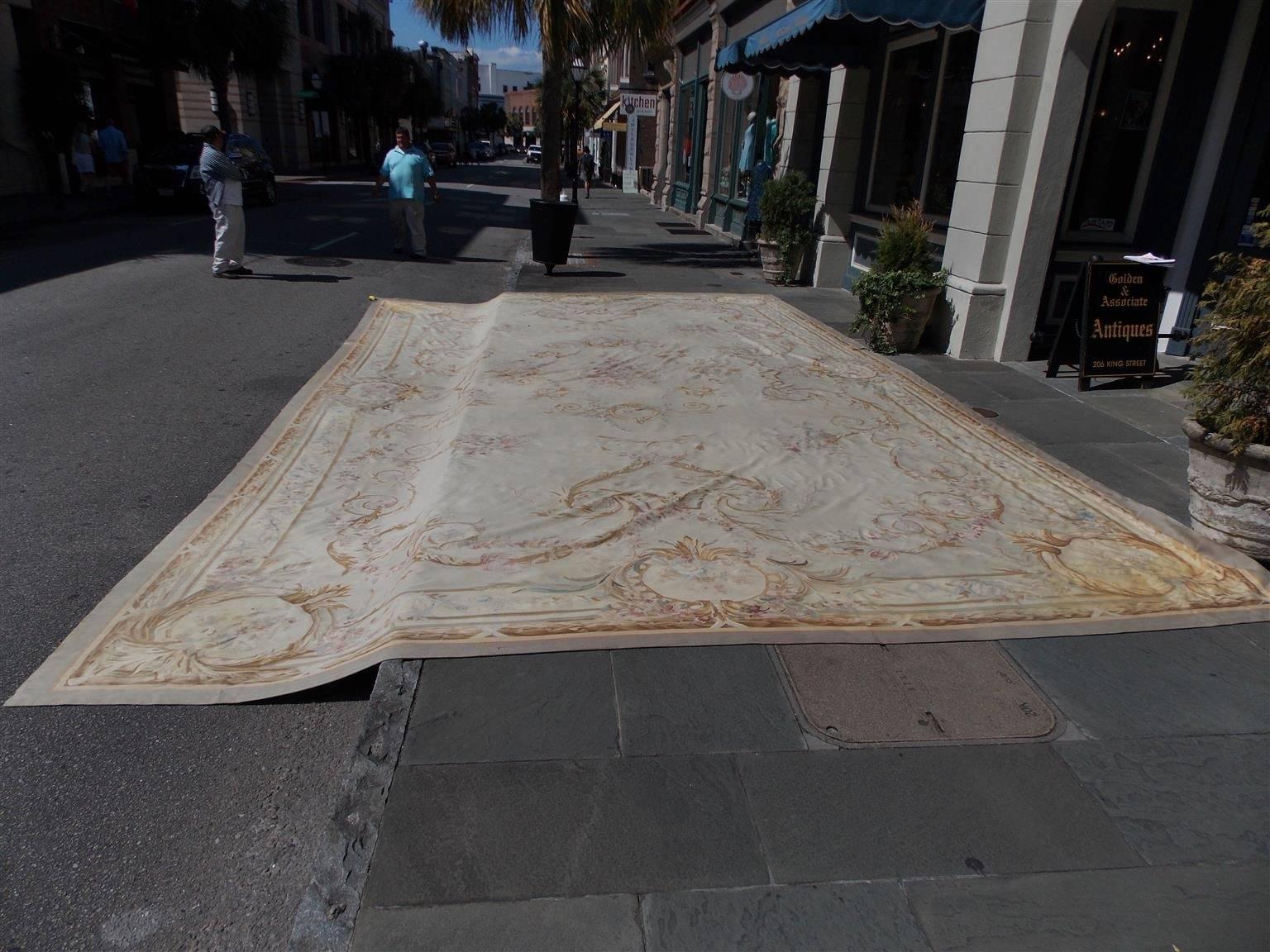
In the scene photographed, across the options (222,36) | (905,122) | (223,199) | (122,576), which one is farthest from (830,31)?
(222,36)

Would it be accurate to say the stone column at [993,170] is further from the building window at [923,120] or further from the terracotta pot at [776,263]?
the terracotta pot at [776,263]

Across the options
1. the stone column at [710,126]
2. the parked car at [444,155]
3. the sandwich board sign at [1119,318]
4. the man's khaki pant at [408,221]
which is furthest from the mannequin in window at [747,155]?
the parked car at [444,155]

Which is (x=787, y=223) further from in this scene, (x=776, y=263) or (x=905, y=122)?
(x=905, y=122)

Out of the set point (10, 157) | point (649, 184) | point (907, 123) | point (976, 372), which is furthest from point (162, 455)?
point (649, 184)

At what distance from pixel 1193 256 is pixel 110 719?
29.5ft

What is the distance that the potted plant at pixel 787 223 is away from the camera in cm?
1277

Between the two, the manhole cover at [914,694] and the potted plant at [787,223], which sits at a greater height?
the potted plant at [787,223]

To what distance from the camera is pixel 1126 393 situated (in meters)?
7.26

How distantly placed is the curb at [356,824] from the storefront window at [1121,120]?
802 centimetres

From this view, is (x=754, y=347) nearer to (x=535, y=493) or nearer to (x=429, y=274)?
(x=535, y=493)

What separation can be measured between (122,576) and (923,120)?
10001 mm

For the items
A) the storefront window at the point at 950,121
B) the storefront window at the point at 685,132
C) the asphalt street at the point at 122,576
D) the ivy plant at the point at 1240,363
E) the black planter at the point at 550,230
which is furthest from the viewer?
the storefront window at the point at 685,132

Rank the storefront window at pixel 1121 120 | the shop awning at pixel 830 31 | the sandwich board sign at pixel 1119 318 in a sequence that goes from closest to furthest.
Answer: the sandwich board sign at pixel 1119 318, the storefront window at pixel 1121 120, the shop awning at pixel 830 31

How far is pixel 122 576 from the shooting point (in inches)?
157
